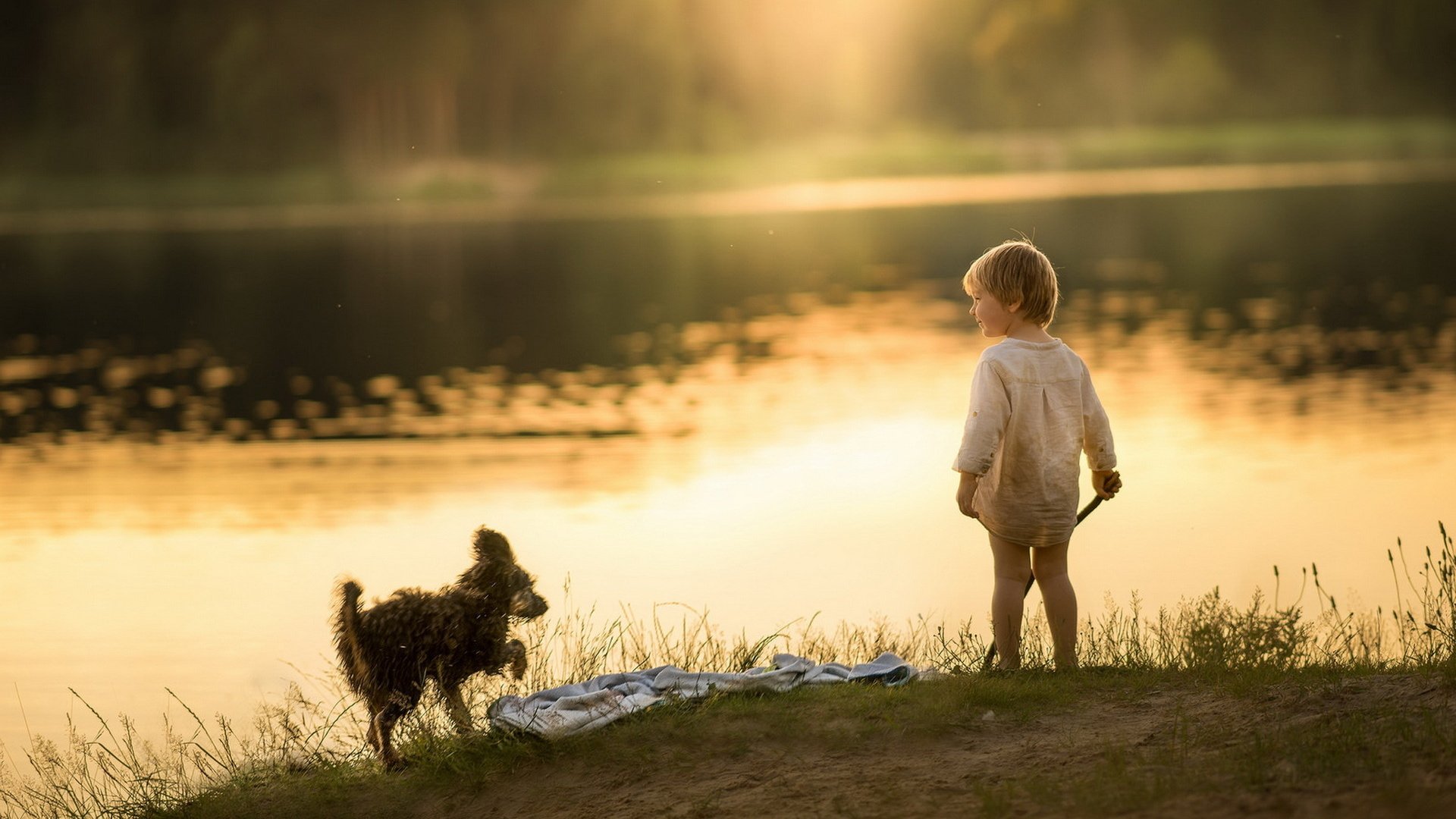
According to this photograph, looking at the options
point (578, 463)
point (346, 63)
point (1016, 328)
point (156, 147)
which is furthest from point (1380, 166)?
point (1016, 328)

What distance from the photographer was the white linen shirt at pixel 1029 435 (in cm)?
575

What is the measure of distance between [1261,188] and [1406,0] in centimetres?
3141

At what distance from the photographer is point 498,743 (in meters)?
5.61

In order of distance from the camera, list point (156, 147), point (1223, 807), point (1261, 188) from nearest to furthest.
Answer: point (1223, 807), point (1261, 188), point (156, 147)

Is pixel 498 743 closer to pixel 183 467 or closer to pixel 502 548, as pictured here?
pixel 502 548

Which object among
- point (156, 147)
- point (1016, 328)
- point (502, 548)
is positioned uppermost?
point (156, 147)

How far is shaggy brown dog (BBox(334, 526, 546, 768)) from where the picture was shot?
559 centimetres

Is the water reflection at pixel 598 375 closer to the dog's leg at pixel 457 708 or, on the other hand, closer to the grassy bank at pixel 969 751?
the grassy bank at pixel 969 751

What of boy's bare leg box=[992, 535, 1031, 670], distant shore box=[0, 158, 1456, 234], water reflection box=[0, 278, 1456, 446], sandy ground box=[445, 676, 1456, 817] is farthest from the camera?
distant shore box=[0, 158, 1456, 234]

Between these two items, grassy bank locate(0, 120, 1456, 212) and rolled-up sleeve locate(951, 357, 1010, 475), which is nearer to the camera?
rolled-up sleeve locate(951, 357, 1010, 475)

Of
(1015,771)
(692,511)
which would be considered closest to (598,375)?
(692,511)

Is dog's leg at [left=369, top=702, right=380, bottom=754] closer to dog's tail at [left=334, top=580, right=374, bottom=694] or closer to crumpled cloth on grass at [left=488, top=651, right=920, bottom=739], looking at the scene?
dog's tail at [left=334, top=580, right=374, bottom=694]

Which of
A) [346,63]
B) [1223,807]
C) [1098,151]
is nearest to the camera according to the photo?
[1223,807]

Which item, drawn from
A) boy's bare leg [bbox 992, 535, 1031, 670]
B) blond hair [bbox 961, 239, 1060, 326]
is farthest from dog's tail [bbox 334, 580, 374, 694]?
blond hair [bbox 961, 239, 1060, 326]
